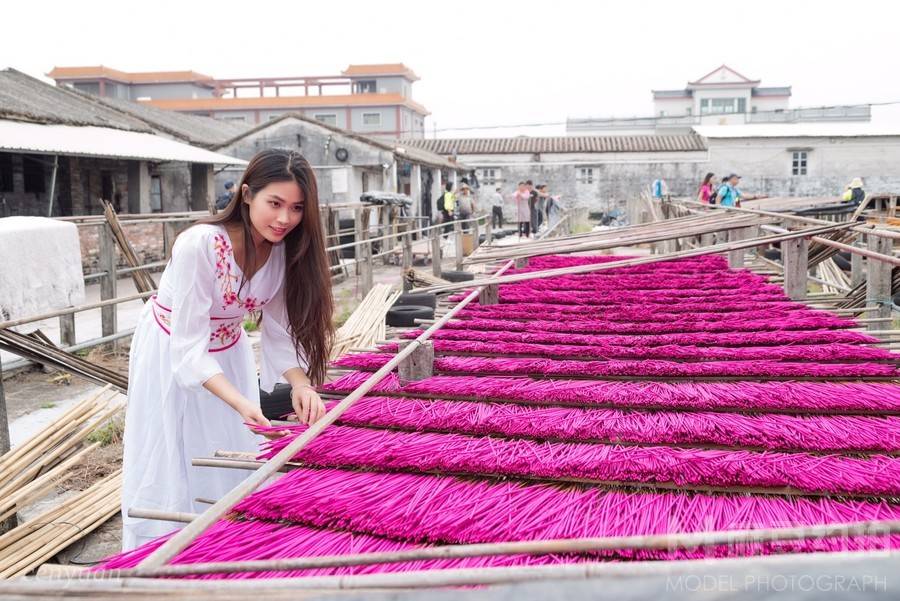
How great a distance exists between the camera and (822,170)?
30.8 metres

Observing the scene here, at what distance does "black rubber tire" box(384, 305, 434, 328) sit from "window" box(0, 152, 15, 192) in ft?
27.4

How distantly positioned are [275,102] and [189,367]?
47.0 meters

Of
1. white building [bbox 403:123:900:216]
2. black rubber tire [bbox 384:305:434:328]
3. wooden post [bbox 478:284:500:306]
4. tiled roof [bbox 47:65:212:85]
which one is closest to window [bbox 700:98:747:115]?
white building [bbox 403:123:900:216]

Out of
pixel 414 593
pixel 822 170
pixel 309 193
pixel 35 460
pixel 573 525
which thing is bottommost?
pixel 35 460

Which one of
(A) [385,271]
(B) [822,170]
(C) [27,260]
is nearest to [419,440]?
(C) [27,260]

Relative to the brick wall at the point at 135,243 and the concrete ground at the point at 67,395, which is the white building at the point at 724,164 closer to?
the brick wall at the point at 135,243

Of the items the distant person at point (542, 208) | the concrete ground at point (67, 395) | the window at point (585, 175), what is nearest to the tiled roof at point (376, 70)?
the window at point (585, 175)

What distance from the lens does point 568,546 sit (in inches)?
46.6

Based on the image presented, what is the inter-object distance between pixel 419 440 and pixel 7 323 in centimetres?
250

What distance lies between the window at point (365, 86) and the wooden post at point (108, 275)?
4372 centimetres

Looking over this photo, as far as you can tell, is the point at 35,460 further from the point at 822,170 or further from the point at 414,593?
the point at 822,170

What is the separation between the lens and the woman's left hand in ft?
7.18

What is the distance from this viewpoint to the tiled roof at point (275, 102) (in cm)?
4619

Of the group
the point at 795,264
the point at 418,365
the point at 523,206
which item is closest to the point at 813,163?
the point at 523,206
